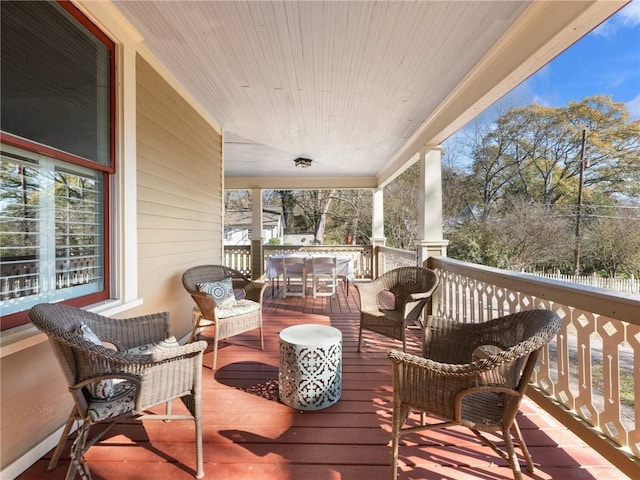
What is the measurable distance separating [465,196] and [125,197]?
1385 cm

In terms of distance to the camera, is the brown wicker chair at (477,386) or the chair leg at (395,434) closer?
the brown wicker chair at (477,386)

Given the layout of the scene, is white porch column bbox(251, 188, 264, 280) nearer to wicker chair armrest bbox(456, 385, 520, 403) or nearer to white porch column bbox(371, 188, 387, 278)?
white porch column bbox(371, 188, 387, 278)

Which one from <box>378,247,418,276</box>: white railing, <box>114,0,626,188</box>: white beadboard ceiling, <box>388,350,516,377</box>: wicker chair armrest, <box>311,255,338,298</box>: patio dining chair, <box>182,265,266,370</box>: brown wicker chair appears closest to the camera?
<box>388,350,516,377</box>: wicker chair armrest

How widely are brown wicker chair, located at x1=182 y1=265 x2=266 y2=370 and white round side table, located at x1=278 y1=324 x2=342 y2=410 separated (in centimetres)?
89

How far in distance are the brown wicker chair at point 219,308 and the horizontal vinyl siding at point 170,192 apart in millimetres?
232

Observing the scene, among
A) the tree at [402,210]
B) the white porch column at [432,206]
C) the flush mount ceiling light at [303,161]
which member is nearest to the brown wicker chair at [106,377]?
the white porch column at [432,206]

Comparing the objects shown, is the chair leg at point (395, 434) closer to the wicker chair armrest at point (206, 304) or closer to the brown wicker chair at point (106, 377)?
the brown wicker chair at point (106, 377)

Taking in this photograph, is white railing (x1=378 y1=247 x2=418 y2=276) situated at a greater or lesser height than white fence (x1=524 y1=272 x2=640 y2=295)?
greater

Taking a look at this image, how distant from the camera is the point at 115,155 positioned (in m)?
2.25

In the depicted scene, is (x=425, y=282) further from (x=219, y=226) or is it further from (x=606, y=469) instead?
(x=219, y=226)

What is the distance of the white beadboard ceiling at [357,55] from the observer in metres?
1.94

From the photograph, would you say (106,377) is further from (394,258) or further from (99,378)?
(394,258)

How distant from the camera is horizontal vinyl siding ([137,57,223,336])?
261 cm

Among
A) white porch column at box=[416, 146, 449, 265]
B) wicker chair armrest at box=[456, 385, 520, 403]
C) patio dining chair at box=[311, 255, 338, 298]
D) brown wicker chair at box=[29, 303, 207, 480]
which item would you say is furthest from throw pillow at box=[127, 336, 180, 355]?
patio dining chair at box=[311, 255, 338, 298]
